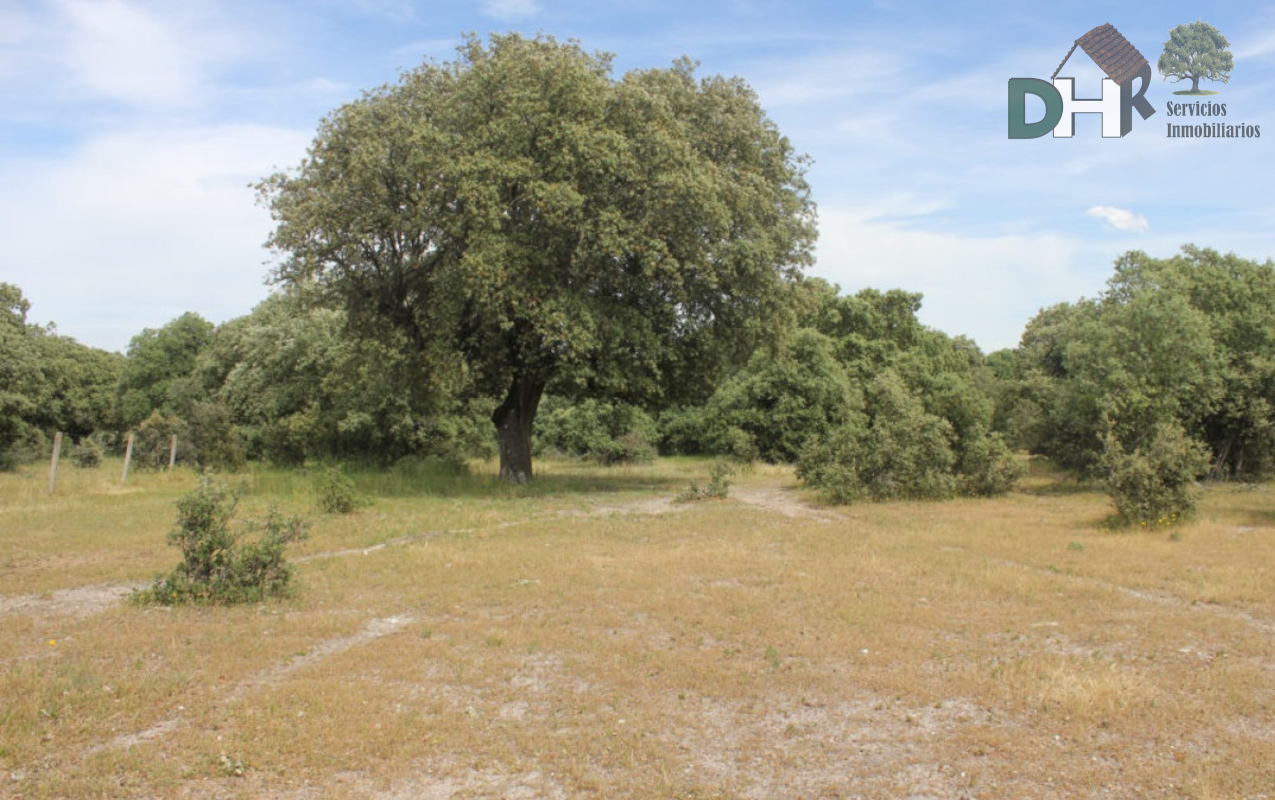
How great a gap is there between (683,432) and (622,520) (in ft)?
91.6

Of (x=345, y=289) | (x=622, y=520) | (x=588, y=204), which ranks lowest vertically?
(x=622, y=520)

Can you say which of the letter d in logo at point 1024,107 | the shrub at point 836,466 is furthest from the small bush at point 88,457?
the letter d in logo at point 1024,107

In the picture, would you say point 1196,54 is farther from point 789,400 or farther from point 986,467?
point 789,400

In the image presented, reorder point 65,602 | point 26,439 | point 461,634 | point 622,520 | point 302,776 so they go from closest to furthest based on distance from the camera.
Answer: point 302,776, point 461,634, point 65,602, point 622,520, point 26,439

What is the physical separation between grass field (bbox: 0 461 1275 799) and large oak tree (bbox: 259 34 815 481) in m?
8.33

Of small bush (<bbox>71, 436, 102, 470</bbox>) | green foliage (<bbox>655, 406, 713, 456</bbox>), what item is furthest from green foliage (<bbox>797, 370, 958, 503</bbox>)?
small bush (<bbox>71, 436, 102, 470</bbox>)

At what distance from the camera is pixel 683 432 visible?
4609 cm

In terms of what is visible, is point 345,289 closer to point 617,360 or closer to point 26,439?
point 617,360

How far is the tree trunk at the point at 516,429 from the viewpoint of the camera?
2566 cm

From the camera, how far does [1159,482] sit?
1667 cm

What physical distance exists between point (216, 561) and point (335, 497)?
28.7 ft

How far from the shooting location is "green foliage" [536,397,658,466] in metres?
38.2

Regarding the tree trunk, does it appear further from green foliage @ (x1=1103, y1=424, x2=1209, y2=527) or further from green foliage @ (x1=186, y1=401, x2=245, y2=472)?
green foliage @ (x1=1103, y1=424, x2=1209, y2=527)

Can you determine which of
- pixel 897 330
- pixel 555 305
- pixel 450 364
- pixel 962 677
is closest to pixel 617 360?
pixel 555 305
